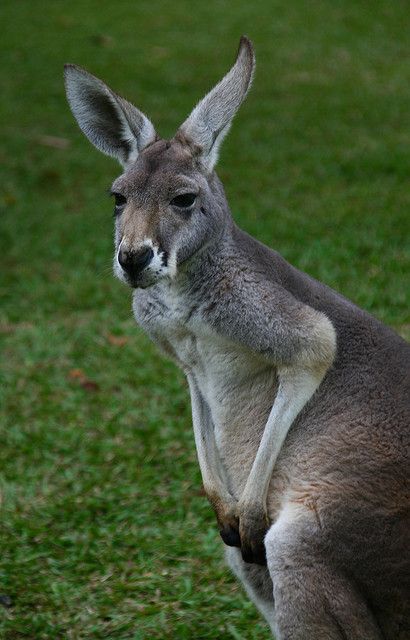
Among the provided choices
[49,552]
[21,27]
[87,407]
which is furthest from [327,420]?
[21,27]

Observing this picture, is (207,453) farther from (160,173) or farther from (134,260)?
(160,173)

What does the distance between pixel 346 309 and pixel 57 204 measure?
5.84 metres

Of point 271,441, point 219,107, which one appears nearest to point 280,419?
point 271,441

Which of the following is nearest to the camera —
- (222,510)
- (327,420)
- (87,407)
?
(327,420)

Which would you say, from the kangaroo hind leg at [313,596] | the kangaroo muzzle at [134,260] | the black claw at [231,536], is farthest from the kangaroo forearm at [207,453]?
the kangaroo muzzle at [134,260]

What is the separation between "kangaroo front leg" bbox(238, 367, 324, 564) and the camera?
3314 millimetres

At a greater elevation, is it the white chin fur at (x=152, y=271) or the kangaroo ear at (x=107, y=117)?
the kangaroo ear at (x=107, y=117)

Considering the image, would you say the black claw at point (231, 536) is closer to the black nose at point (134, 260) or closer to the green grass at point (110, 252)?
the green grass at point (110, 252)

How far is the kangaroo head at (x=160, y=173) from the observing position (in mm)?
3189

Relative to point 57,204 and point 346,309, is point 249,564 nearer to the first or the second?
point 346,309

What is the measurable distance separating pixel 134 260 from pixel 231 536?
978mm

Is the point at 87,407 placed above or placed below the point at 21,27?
above

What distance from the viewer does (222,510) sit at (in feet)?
11.7

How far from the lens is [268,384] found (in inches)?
137
